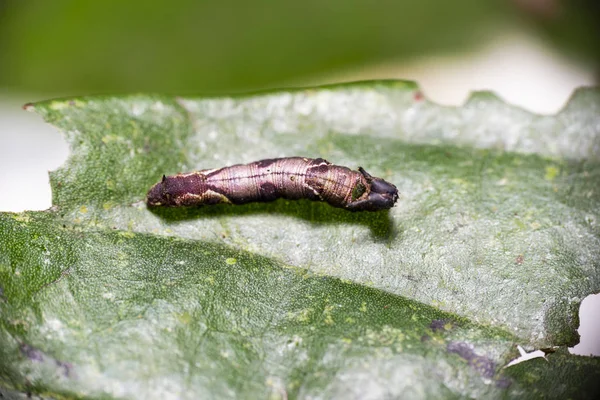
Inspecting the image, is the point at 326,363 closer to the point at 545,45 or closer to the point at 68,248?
the point at 68,248

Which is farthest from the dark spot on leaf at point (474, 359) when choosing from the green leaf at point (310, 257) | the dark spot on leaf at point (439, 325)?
the dark spot on leaf at point (439, 325)

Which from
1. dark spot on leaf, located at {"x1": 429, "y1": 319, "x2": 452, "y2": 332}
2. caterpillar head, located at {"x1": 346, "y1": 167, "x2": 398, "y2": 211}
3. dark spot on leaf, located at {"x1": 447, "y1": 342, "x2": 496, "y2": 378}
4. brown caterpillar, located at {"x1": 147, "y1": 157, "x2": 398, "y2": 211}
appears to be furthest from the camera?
brown caterpillar, located at {"x1": 147, "y1": 157, "x2": 398, "y2": 211}

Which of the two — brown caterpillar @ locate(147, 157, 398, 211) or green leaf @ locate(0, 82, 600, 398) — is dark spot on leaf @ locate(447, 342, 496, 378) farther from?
brown caterpillar @ locate(147, 157, 398, 211)

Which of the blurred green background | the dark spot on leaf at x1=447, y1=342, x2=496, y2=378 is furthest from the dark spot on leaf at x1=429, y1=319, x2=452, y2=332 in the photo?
the blurred green background

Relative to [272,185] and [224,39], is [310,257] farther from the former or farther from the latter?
[224,39]

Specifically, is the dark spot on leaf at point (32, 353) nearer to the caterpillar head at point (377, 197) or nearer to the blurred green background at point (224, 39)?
the caterpillar head at point (377, 197)

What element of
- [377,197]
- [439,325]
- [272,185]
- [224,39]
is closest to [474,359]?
[439,325]

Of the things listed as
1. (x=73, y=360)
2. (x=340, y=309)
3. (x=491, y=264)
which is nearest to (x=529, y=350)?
(x=491, y=264)
